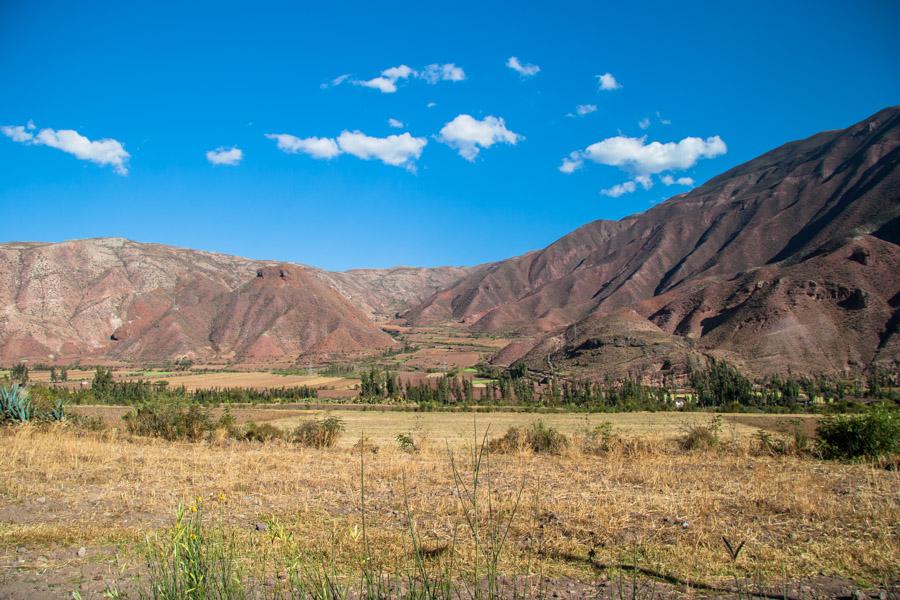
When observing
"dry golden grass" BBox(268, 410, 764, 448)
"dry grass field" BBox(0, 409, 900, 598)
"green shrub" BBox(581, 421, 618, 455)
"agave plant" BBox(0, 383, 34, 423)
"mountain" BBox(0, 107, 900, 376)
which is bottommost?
"dry golden grass" BBox(268, 410, 764, 448)

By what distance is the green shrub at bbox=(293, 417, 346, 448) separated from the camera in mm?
18320

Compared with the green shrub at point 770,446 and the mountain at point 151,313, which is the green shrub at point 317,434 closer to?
the green shrub at point 770,446

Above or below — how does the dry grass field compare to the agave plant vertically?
below

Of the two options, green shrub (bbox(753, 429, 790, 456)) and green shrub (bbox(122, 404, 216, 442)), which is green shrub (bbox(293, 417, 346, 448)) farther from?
green shrub (bbox(753, 429, 790, 456))

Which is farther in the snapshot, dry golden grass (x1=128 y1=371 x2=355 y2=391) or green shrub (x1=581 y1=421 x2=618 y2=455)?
dry golden grass (x1=128 y1=371 x2=355 y2=391)

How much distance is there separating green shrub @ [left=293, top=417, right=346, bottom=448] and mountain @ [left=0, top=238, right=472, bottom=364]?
13898cm

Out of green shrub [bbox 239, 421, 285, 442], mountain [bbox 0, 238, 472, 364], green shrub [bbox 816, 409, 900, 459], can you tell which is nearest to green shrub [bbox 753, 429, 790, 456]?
green shrub [bbox 816, 409, 900, 459]

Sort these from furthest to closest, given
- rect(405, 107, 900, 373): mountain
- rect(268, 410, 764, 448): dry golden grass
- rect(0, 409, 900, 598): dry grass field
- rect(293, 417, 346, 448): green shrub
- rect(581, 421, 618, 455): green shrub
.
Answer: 1. rect(405, 107, 900, 373): mountain
2. rect(268, 410, 764, 448): dry golden grass
3. rect(293, 417, 346, 448): green shrub
4. rect(581, 421, 618, 455): green shrub
5. rect(0, 409, 900, 598): dry grass field

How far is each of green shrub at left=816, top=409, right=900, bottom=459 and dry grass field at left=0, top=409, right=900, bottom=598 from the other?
1290 millimetres

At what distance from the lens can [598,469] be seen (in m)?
12.4

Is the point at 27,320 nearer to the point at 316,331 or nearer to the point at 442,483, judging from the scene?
the point at 316,331

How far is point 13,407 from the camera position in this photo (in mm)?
16094

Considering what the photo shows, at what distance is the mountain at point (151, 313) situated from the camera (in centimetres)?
15100

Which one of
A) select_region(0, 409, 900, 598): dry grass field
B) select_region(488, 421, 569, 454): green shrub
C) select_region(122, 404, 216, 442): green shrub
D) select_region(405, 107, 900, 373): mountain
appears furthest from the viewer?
select_region(405, 107, 900, 373): mountain
